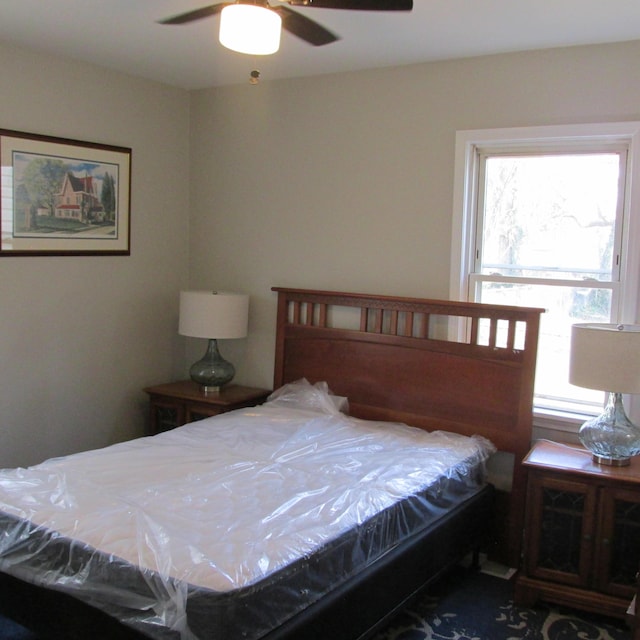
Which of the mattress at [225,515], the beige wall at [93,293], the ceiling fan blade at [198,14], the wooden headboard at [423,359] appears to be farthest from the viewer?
the beige wall at [93,293]

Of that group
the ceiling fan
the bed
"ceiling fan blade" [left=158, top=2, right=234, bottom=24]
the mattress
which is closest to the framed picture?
the bed

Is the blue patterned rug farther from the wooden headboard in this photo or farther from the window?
the window

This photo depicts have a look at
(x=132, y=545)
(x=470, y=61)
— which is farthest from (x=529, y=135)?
(x=132, y=545)

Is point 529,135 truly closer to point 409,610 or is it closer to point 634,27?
point 634,27

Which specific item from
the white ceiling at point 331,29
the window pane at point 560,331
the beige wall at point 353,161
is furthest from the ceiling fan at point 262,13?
the window pane at point 560,331

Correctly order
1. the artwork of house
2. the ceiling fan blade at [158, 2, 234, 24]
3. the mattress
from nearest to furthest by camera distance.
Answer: the mattress → the ceiling fan blade at [158, 2, 234, 24] → the artwork of house

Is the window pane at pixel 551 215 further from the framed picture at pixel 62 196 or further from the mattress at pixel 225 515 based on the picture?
the framed picture at pixel 62 196

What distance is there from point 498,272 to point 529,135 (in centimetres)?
68

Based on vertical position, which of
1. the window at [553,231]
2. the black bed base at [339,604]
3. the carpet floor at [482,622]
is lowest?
the carpet floor at [482,622]

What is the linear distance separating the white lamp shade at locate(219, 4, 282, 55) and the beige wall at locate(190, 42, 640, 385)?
4.97 ft

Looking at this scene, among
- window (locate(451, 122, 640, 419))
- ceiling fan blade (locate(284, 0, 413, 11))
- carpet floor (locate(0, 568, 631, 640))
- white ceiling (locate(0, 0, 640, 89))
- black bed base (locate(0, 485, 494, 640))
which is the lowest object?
carpet floor (locate(0, 568, 631, 640))

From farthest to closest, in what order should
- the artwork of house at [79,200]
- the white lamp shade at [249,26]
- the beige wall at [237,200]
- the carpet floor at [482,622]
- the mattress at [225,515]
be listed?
the artwork of house at [79,200]
the beige wall at [237,200]
the carpet floor at [482,622]
the white lamp shade at [249,26]
the mattress at [225,515]

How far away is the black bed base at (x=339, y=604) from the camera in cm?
207

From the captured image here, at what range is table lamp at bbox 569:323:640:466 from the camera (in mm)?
2818
